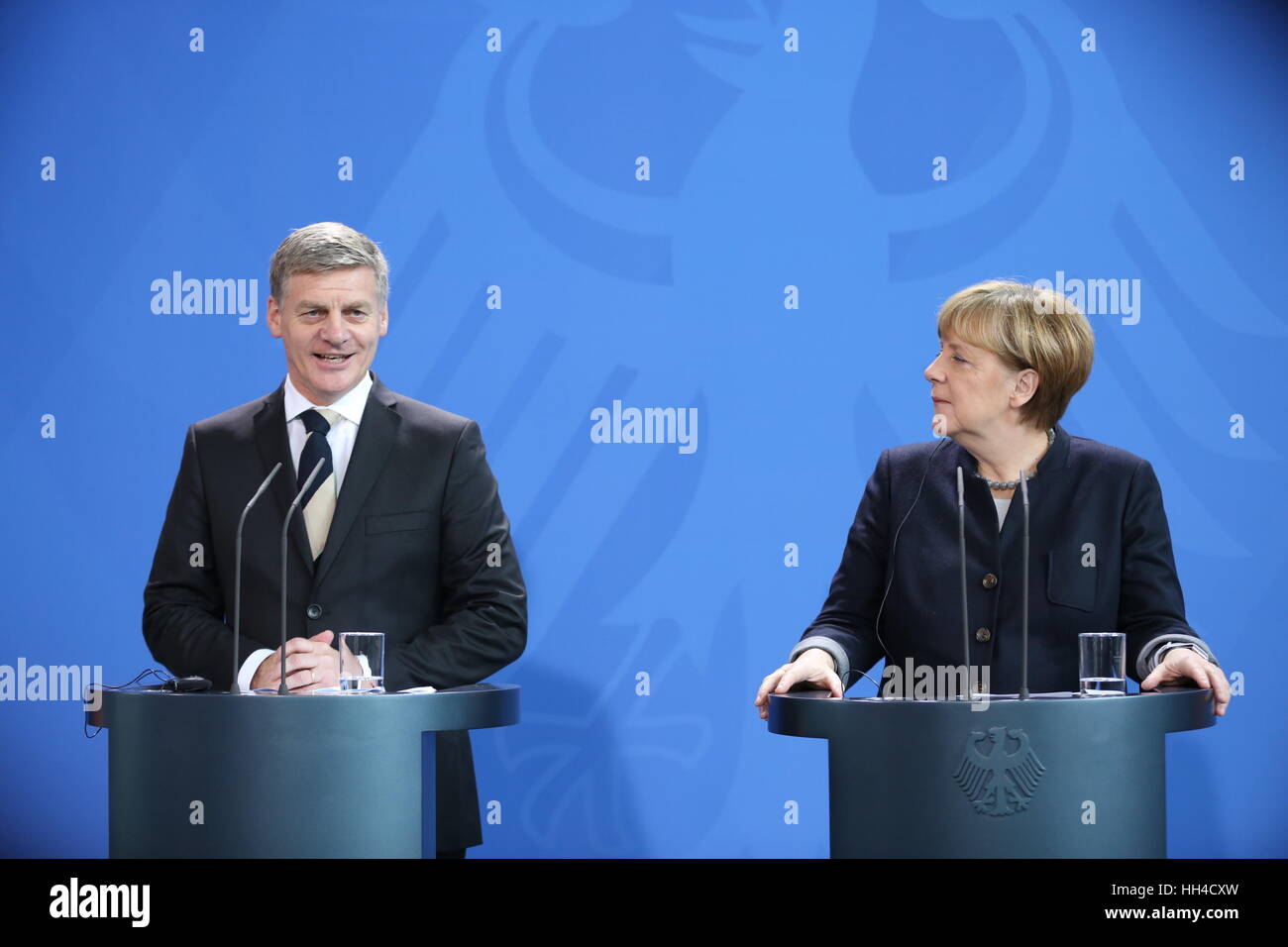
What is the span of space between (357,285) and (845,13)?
225 cm

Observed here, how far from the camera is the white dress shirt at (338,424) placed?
3.11m

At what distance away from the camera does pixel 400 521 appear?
3.05 m

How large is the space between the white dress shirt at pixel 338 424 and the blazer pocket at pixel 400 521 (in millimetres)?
121

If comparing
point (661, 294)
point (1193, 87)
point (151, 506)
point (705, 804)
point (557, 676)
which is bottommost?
point (705, 804)

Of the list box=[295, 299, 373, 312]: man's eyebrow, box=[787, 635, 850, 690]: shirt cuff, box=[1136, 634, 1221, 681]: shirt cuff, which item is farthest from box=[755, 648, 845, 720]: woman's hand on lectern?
box=[295, 299, 373, 312]: man's eyebrow

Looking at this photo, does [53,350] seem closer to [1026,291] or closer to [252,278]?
[252,278]

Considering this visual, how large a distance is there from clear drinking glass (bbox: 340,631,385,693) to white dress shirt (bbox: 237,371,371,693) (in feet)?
1.60

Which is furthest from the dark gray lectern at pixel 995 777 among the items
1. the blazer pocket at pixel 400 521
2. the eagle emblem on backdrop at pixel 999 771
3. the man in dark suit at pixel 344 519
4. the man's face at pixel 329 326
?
the man's face at pixel 329 326

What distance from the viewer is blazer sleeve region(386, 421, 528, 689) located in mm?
2877

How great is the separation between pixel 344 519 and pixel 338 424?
0.80ft

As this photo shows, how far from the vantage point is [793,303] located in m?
4.61

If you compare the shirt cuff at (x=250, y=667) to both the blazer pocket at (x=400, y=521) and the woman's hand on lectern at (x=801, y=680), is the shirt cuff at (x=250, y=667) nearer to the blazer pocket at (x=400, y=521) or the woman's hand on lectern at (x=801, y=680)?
the blazer pocket at (x=400, y=521)
